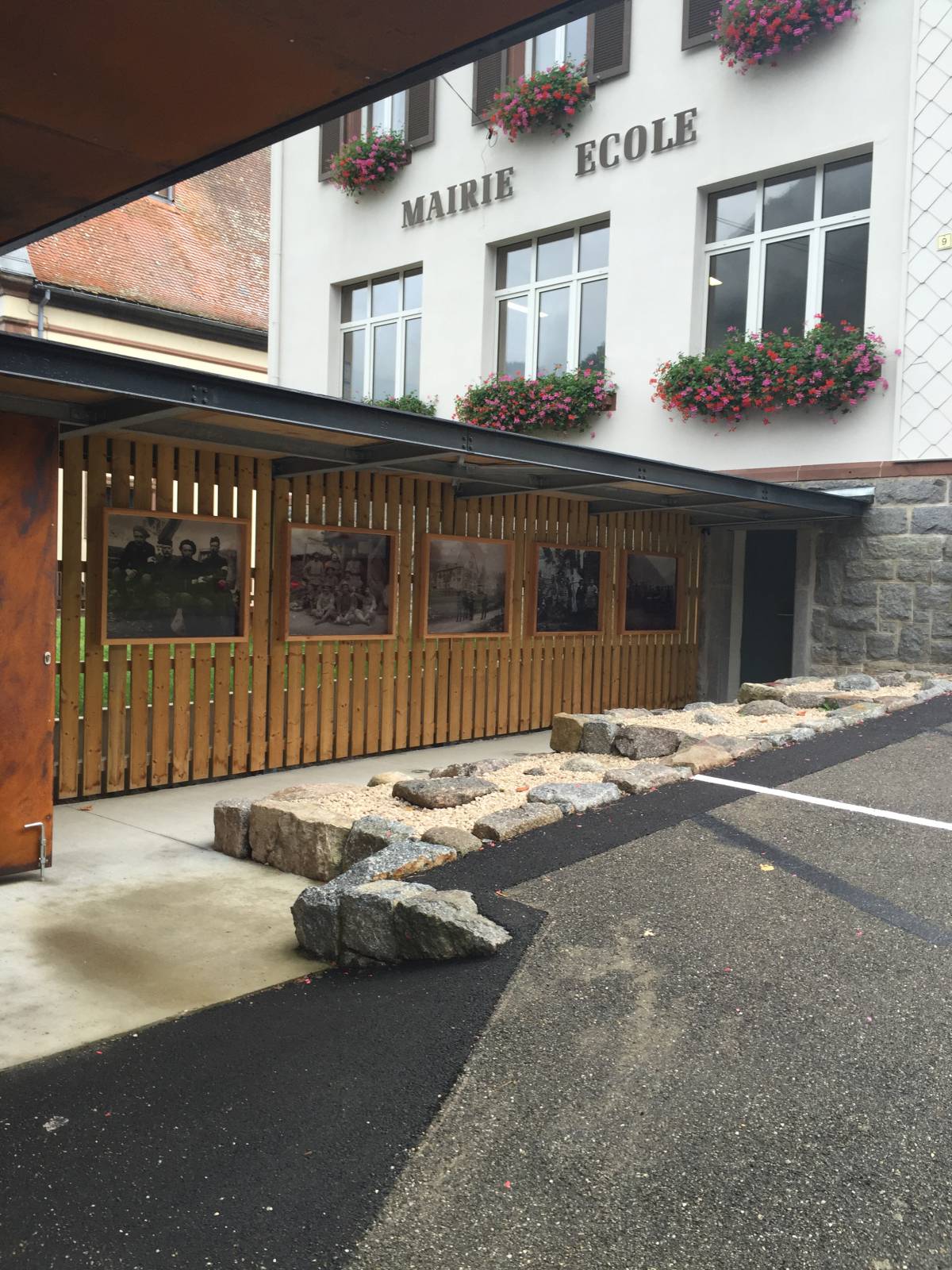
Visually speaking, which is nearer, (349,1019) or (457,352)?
(349,1019)

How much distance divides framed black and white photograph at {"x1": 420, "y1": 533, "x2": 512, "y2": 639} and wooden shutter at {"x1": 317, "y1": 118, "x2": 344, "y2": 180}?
10493 mm

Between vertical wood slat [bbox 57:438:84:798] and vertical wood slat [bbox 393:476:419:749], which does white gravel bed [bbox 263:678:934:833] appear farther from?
vertical wood slat [bbox 57:438:84:798]

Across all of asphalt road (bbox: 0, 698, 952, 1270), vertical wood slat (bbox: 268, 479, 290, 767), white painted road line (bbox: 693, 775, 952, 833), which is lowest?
asphalt road (bbox: 0, 698, 952, 1270)

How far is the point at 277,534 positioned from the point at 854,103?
8687 millimetres

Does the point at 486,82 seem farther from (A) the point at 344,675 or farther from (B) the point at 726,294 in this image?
(A) the point at 344,675

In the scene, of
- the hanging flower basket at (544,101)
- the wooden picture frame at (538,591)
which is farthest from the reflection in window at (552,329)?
the wooden picture frame at (538,591)

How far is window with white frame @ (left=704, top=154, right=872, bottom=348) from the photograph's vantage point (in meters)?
12.9

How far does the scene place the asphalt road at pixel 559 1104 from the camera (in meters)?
2.84

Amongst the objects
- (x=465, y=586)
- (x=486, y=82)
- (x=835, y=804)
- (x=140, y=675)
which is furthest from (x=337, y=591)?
(x=486, y=82)

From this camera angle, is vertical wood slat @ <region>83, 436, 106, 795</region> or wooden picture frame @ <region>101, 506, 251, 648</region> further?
wooden picture frame @ <region>101, 506, 251, 648</region>

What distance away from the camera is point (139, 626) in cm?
845

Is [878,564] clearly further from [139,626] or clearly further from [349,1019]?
[349,1019]

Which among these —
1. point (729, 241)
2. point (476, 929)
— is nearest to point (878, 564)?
point (729, 241)

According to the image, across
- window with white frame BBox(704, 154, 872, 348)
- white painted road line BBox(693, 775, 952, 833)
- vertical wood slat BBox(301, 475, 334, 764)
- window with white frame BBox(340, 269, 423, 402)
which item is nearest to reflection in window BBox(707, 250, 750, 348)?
window with white frame BBox(704, 154, 872, 348)
